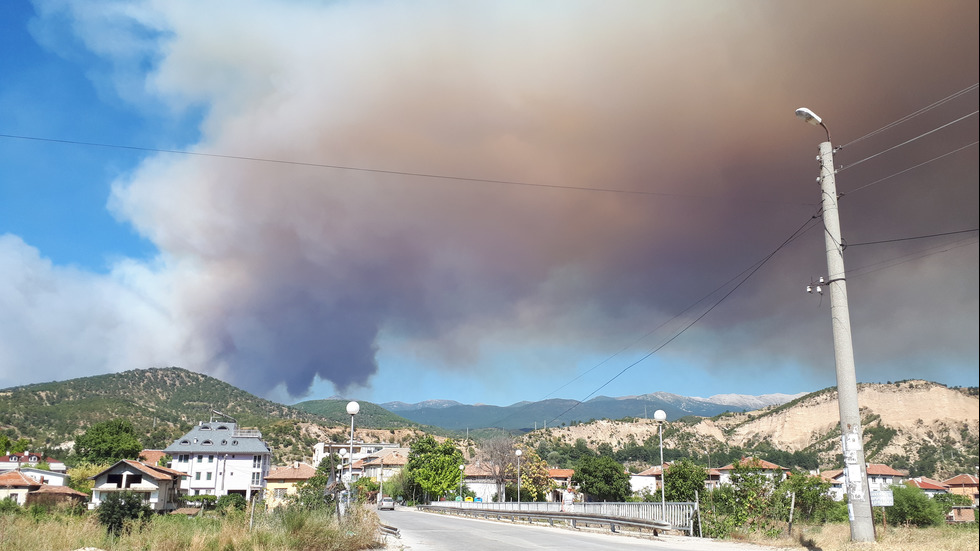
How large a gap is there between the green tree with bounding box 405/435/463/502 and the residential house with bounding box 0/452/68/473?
43283mm

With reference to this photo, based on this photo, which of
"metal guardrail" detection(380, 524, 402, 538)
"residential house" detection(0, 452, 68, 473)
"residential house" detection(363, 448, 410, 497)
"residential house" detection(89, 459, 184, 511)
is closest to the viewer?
"metal guardrail" detection(380, 524, 402, 538)

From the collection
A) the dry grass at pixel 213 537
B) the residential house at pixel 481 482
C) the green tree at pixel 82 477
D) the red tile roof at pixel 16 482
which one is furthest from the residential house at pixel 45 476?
the dry grass at pixel 213 537

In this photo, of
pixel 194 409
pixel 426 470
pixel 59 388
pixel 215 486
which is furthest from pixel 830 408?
pixel 59 388

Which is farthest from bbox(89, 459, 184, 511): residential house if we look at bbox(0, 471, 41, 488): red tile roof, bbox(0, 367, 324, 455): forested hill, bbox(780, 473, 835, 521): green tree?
bbox(780, 473, 835, 521): green tree

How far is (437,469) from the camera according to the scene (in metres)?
76.2

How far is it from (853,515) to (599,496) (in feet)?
184

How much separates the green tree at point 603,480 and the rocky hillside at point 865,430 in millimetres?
40794

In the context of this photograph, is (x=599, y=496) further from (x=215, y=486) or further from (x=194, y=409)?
(x=194, y=409)

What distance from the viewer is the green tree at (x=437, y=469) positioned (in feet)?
249

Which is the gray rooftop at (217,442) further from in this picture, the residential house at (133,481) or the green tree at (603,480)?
the green tree at (603,480)

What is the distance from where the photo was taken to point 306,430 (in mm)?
126875

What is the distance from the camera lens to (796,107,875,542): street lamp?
14.9m

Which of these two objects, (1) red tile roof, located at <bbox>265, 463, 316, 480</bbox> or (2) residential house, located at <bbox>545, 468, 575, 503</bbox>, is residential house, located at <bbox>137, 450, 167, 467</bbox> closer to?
(1) red tile roof, located at <bbox>265, 463, 316, 480</bbox>

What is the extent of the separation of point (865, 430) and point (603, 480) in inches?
2705
